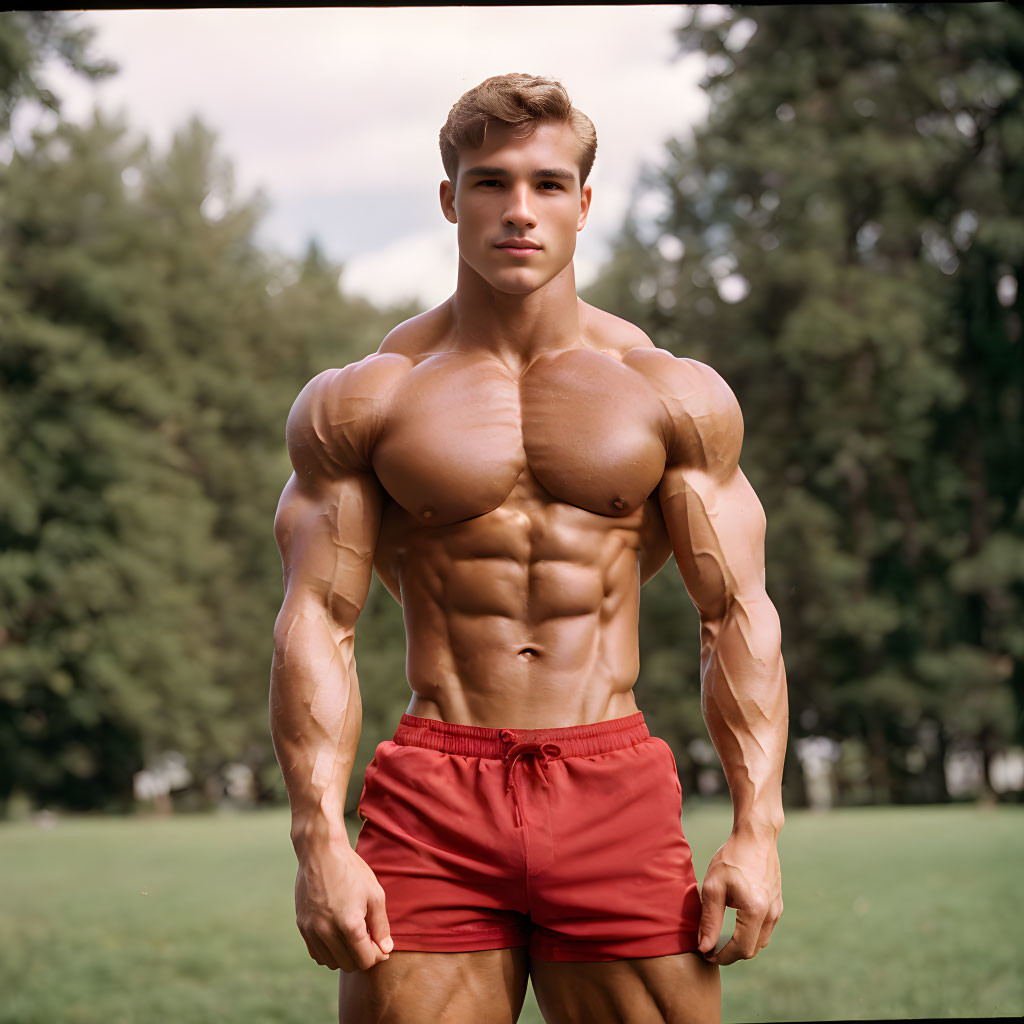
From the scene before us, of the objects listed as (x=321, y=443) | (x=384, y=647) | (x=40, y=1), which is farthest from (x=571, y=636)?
(x=384, y=647)

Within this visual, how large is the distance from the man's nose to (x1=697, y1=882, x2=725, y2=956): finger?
3.19 ft

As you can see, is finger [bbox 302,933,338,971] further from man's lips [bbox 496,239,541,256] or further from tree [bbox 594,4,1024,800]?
tree [bbox 594,4,1024,800]

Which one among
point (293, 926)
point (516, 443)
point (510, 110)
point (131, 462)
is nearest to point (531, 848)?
point (516, 443)

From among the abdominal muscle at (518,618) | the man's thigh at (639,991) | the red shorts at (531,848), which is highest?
the abdominal muscle at (518,618)

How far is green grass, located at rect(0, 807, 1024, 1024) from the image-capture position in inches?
269

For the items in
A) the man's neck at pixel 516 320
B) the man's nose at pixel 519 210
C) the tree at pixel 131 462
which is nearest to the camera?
the man's nose at pixel 519 210

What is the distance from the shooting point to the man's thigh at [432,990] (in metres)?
1.90

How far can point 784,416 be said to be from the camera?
12602 millimetres

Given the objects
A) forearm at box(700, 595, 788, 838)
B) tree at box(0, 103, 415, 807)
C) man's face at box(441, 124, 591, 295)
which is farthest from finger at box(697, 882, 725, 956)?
tree at box(0, 103, 415, 807)

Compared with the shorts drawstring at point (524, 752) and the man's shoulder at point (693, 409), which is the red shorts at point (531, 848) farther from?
the man's shoulder at point (693, 409)

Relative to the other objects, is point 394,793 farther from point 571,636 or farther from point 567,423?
point 567,423

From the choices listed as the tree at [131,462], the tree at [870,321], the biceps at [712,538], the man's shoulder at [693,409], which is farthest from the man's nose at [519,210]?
the tree at [870,321]

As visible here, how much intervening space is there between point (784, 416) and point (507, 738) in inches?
432

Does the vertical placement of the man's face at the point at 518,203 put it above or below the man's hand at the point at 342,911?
above
